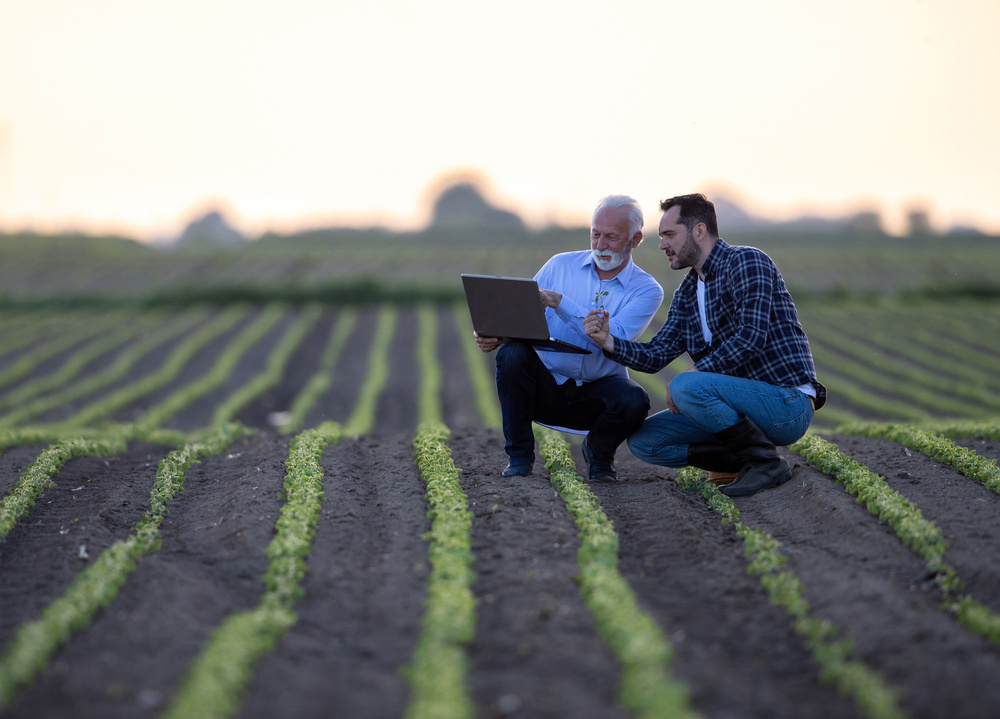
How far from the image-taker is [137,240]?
54.9 m

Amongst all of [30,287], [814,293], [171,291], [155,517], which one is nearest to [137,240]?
[30,287]

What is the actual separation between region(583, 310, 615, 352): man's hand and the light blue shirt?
0.79ft

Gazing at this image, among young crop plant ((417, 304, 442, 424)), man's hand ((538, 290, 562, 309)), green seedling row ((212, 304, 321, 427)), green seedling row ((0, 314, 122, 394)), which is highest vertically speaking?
man's hand ((538, 290, 562, 309))

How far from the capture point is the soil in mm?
3209

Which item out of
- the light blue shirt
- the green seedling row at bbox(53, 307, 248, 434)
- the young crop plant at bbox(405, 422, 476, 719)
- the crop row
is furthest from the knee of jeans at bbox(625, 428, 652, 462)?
the green seedling row at bbox(53, 307, 248, 434)

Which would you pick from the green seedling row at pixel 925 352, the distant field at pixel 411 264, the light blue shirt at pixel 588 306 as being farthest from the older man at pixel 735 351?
the distant field at pixel 411 264

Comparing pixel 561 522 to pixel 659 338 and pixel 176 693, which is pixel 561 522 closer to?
pixel 659 338

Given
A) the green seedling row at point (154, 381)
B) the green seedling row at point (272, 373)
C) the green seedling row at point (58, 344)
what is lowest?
the green seedling row at point (272, 373)

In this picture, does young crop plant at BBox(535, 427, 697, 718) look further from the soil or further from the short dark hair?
the short dark hair

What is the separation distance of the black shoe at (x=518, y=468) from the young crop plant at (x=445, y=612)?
0.39 metres

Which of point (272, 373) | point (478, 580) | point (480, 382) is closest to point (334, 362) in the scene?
point (272, 373)

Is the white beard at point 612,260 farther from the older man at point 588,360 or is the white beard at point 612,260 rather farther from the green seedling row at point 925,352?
the green seedling row at point 925,352

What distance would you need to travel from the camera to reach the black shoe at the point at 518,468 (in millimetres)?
6141

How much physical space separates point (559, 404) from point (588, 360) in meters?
0.40
